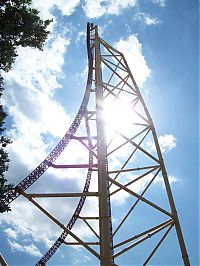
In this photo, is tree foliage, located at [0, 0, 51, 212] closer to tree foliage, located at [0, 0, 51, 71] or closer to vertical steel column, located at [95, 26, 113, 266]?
tree foliage, located at [0, 0, 51, 71]

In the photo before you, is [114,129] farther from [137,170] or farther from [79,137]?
[79,137]

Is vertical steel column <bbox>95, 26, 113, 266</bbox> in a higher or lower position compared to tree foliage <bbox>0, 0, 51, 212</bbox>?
lower

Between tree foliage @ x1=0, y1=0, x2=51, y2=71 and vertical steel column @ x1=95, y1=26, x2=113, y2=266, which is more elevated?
tree foliage @ x1=0, y1=0, x2=51, y2=71

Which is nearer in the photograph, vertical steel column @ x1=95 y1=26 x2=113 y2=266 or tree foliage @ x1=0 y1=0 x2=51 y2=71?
vertical steel column @ x1=95 y1=26 x2=113 y2=266

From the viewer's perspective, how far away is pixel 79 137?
34.2 ft

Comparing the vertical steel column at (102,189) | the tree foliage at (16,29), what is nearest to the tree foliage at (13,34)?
the tree foliage at (16,29)

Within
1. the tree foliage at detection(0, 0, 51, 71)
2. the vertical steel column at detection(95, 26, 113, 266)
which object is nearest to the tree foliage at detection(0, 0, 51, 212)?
the tree foliage at detection(0, 0, 51, 71)

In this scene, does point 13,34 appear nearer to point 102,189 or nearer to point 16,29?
point 16,29

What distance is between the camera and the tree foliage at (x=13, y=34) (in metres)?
9.42

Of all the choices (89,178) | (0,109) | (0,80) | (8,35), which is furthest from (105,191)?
(89,178)

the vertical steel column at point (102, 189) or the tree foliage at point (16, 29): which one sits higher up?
the tree foliage at point (16, 29)

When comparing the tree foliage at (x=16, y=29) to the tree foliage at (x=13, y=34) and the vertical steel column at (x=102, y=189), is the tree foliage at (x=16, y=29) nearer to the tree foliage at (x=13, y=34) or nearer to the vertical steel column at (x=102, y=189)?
the tree foliage at (x=13, y=34)

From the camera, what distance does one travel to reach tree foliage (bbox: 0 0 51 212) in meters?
9.42

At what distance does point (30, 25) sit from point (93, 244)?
970cm
